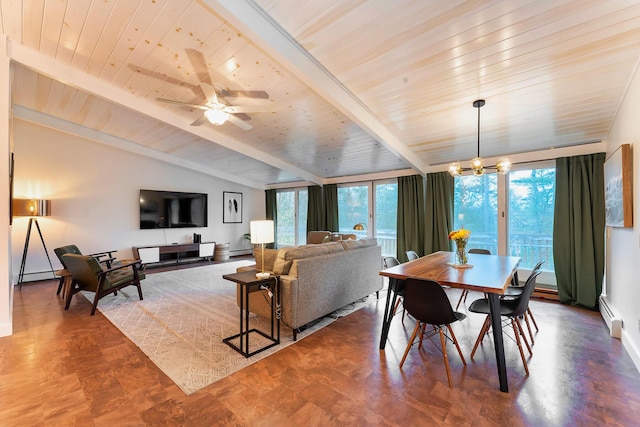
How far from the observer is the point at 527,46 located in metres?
2.15

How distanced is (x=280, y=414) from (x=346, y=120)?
3257 mm

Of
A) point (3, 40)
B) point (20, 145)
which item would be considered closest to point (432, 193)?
point (3, 40)

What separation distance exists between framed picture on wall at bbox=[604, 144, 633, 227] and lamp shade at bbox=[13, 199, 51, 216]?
318 inches

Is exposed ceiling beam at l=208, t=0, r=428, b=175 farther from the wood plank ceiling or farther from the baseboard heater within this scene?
the baseboard heater

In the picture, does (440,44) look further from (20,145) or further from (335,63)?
(20,145)

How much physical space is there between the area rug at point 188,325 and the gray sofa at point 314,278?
8.0 inches

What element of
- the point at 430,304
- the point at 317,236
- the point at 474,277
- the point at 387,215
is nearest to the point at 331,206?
the point at 317,236

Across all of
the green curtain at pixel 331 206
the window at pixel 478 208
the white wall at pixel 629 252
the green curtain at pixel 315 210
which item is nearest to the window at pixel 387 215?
the green curtain at pixel 331 206

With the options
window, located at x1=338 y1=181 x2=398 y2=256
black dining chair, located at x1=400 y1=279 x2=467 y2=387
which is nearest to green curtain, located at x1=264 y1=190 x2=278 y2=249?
window, located at x1=338 y1=181 x2=398 y2=256

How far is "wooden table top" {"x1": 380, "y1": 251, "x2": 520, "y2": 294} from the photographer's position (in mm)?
2132

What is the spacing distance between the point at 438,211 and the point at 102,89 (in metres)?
5.46

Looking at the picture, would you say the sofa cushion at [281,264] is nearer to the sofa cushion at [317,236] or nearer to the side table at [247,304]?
the side table at [247,304]

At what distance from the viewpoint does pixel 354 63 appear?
2.50 m

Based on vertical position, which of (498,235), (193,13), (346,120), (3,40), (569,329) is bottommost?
(569,329)
